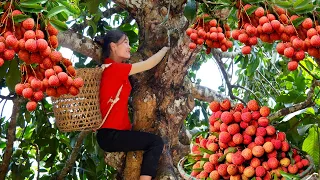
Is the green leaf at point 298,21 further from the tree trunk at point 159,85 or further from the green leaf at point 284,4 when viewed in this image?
the tree trunk at point 159,85

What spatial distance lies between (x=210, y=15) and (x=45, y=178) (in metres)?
1.99

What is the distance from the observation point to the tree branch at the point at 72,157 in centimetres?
300

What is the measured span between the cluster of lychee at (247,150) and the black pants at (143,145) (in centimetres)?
102

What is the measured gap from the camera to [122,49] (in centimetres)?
268

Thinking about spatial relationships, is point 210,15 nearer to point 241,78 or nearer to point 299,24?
point 299,24

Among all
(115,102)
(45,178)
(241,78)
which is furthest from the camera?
(241,78)

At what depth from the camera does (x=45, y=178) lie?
3.17 metres

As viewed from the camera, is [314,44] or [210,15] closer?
[314,44]

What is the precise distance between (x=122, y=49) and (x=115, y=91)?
0.88 ft

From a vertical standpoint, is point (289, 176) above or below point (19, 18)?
below

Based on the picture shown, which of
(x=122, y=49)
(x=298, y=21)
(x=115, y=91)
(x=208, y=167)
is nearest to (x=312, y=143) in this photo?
(x=208, y=167)

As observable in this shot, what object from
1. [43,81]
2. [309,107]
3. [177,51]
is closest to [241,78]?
[177,51]

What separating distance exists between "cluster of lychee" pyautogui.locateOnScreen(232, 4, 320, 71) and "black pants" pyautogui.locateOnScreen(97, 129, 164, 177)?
4.09 ft

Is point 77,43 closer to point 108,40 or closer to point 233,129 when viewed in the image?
point 108,40
